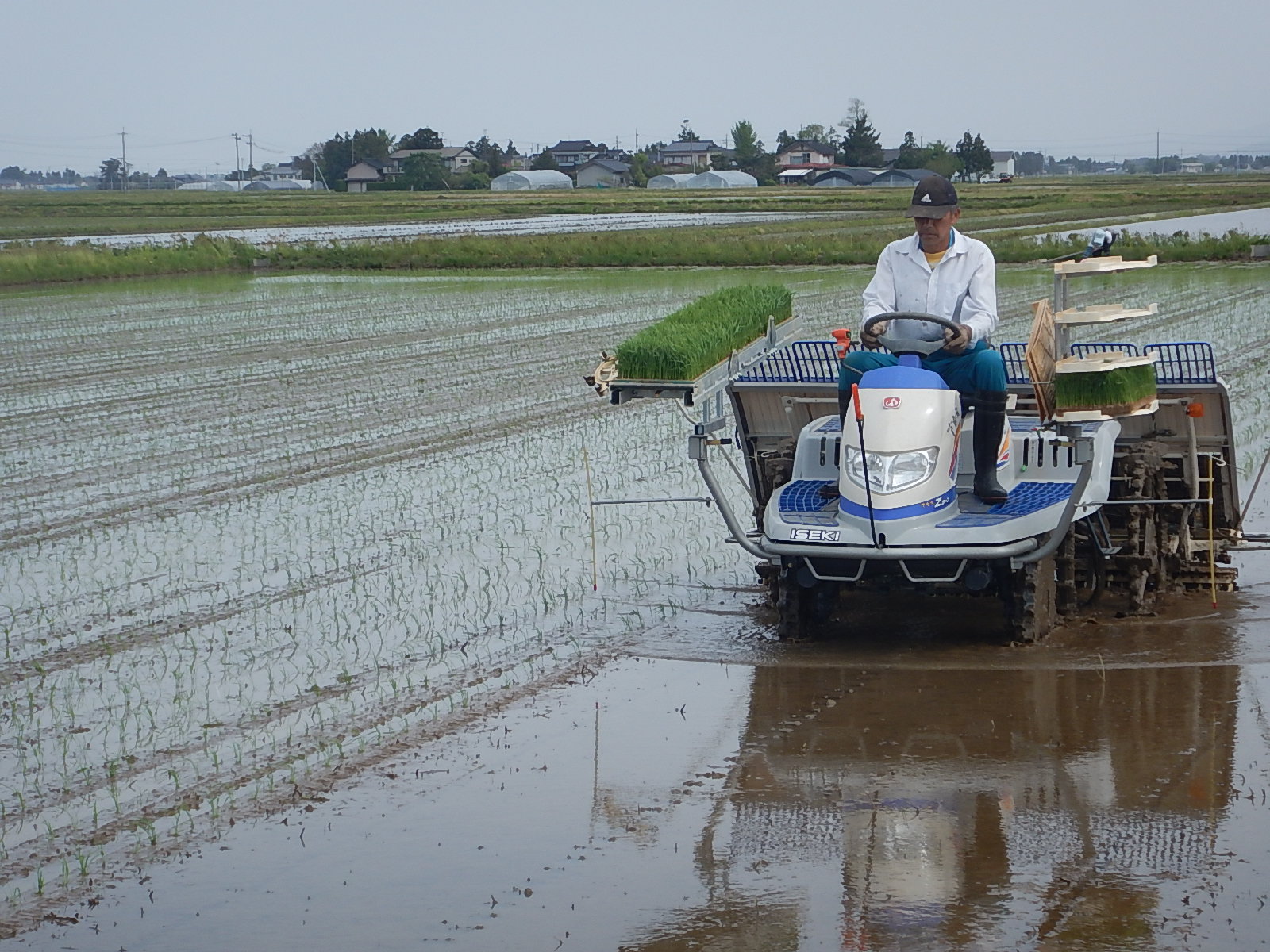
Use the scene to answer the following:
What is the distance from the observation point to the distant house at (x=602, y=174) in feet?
440

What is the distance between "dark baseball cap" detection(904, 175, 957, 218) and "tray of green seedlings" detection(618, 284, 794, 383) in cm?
124

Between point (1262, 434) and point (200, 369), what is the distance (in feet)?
39.1

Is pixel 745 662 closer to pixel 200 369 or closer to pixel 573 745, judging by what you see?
pixel 573 745

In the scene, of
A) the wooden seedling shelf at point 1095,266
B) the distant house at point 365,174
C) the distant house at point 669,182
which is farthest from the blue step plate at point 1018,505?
the distant house at point 365,174

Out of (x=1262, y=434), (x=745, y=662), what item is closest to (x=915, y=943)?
(x=745, y=662)

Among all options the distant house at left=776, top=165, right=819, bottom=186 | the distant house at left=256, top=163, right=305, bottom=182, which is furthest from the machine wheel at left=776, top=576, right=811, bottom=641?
the distant house at left=256, top=163, right=305, bottom=182

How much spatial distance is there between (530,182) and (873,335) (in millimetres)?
119002

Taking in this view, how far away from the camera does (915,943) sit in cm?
464

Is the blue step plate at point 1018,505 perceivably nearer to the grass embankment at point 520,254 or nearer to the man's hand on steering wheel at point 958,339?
the man's hand on steering wheel at point 958,339

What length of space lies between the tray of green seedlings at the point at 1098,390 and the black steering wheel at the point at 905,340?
56cm

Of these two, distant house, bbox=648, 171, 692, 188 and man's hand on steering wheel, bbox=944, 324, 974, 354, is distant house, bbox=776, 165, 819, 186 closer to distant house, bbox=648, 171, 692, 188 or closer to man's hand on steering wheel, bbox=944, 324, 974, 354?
distant house, bbox=648, 171, 692, 188

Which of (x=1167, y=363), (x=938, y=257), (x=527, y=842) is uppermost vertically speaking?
(x=938, y=257)

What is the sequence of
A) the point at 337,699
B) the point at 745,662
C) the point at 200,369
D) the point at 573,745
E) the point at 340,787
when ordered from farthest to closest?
the point at 200,369
the point at 745,662
the point at 337,699
the point at 573,745
the point at 340,787

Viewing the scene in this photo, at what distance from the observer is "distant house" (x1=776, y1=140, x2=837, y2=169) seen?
134875 mm
